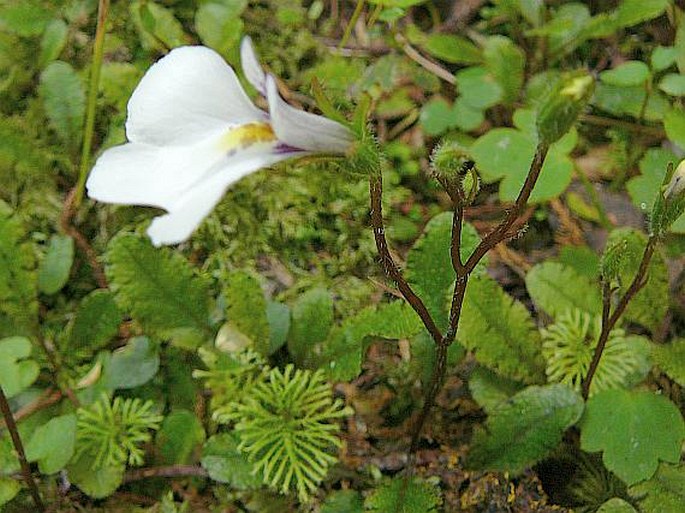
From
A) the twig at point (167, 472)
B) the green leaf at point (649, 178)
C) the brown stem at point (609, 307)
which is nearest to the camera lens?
the brown stem at point (609, 307)

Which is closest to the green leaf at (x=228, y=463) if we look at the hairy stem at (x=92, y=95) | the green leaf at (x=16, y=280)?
the green leaf at (x=16, y=280)

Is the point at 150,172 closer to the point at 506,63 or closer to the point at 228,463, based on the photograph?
the point at 228,463

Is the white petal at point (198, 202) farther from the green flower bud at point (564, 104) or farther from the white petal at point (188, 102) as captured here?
the green flower bud at point (564, 104)

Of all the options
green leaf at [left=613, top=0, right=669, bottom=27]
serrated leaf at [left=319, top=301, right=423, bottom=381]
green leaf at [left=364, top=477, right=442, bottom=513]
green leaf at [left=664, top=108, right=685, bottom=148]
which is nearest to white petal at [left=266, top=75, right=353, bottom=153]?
serrated leaf at [left=319, top=301, right=423, bottom=381]

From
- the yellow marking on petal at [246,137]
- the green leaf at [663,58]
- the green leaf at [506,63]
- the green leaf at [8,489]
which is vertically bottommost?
the green leaf at [8,489]

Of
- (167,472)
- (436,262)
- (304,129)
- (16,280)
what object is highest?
(304,129)

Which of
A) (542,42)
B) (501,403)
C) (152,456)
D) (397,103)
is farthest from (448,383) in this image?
(542,42)

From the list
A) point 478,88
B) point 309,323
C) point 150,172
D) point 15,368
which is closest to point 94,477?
point 15,368
